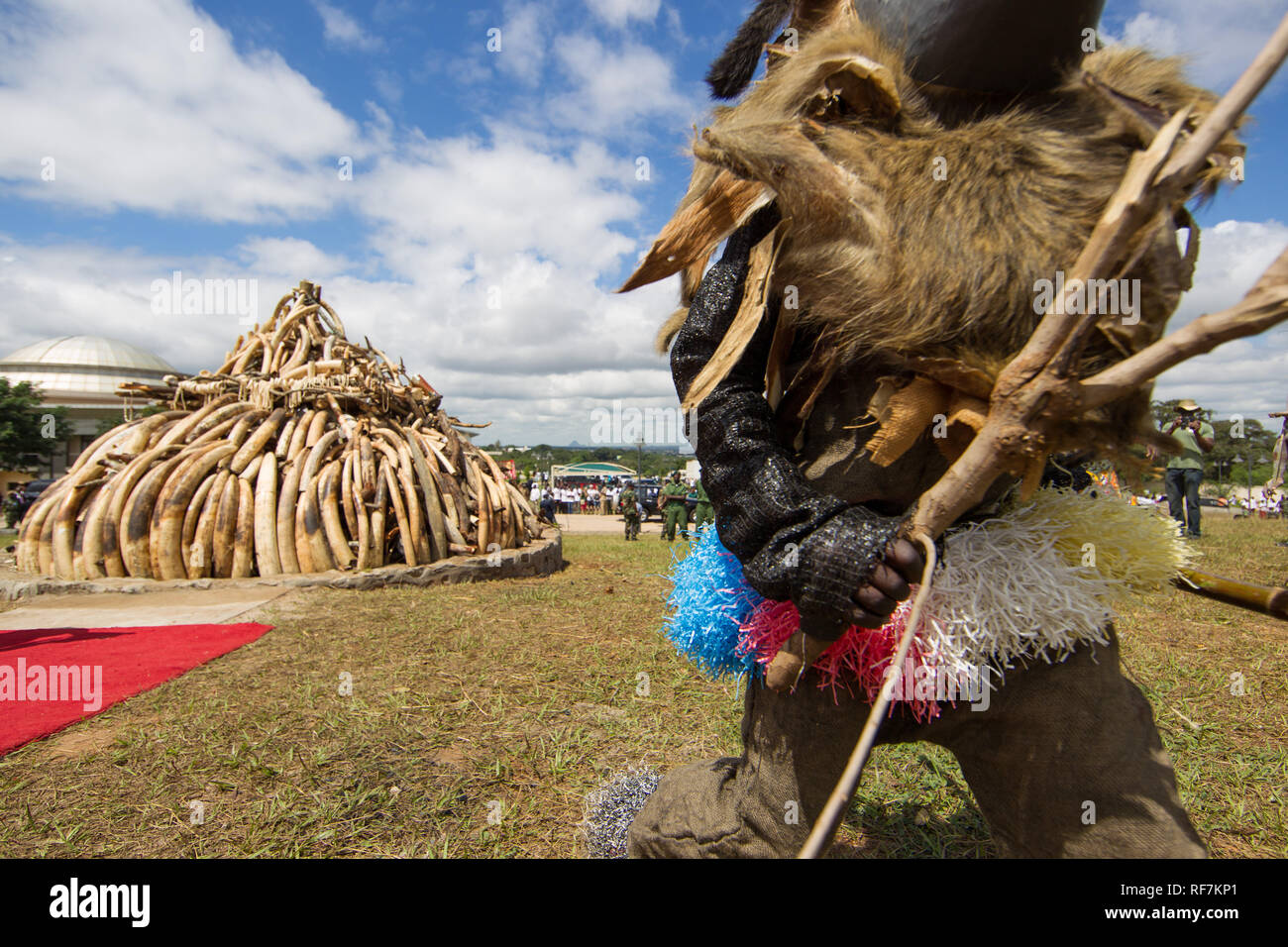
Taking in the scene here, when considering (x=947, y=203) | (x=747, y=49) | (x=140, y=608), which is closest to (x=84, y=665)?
(x=140, y=608)

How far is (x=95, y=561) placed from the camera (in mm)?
6883

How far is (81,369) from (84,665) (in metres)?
48.8

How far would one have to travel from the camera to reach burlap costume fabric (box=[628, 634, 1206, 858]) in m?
1.29

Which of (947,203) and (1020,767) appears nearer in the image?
(947,203)

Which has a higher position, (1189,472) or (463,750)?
(1189,472)

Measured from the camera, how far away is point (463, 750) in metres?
3.26

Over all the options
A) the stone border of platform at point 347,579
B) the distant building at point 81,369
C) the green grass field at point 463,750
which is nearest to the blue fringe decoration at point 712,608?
the green grass field at point 463,750

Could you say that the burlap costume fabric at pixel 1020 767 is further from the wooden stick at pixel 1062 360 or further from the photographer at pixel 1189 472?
the photographer at pixel 1189 472

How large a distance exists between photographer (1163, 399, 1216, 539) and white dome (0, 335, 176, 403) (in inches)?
1766

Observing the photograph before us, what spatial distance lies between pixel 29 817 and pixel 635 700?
265cm

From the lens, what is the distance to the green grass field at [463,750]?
251cm

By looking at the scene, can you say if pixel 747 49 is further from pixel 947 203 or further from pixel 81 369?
pixel 81 369

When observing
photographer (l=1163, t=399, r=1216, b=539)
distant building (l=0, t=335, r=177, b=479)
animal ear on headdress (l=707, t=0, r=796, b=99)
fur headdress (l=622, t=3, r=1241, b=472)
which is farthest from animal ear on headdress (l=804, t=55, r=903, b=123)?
distant building (l=0, t=335, r=177, b=479)
